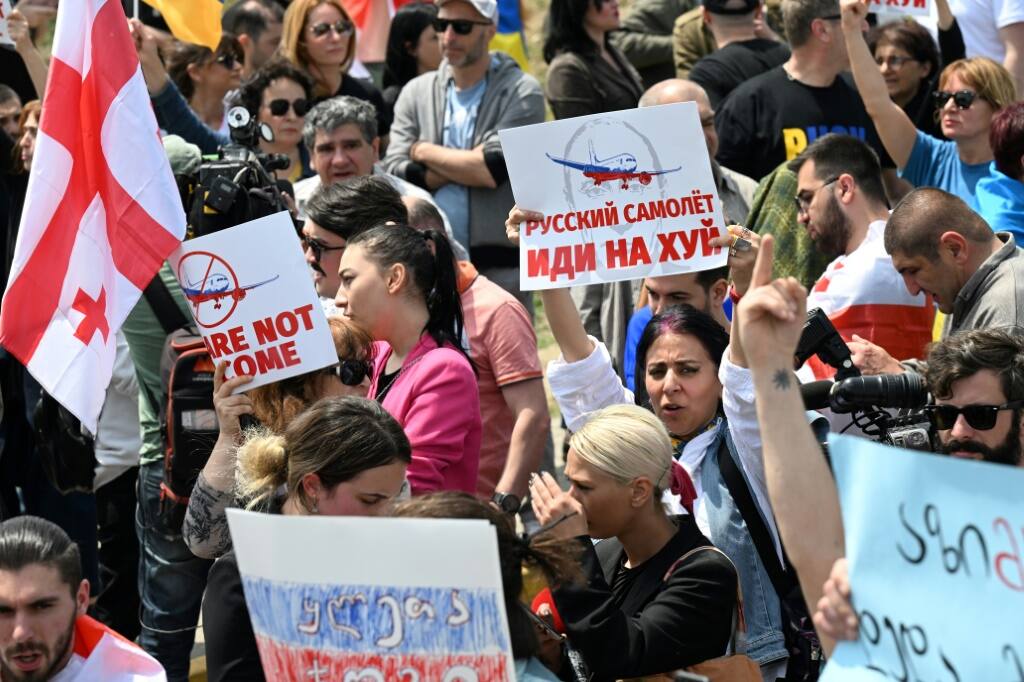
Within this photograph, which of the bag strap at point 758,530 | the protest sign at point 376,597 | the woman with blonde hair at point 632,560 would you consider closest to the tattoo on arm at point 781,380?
the protest sign at point 376,597

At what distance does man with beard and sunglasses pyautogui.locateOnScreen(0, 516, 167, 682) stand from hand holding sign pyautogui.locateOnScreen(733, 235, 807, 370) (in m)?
1.98

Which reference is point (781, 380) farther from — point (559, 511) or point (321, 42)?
point (321, 42)

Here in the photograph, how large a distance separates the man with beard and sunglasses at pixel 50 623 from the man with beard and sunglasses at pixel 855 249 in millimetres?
2670

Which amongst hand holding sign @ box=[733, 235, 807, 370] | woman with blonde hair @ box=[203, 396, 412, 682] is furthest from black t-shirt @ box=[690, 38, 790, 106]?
hand holding sign @ box=[733, 235, 807, 370]

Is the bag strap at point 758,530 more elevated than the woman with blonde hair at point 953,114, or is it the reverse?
the woman with blonde hair at point 953,114

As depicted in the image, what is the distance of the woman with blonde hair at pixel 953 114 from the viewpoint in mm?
6672

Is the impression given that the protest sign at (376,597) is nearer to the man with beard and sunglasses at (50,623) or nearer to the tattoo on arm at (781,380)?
the tattoo on arm at (781,380)

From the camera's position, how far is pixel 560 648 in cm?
402

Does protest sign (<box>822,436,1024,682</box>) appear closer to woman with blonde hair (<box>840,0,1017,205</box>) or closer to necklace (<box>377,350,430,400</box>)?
necklace (<box>377,350,430,400</box>)

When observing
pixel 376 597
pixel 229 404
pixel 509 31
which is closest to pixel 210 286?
pixel 229 404

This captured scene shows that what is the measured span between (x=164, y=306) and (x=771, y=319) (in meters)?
3.27

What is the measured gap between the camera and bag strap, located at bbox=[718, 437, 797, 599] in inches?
181

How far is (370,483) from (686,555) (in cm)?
84

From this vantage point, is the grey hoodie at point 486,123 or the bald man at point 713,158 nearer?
the bald man at point 713,158
